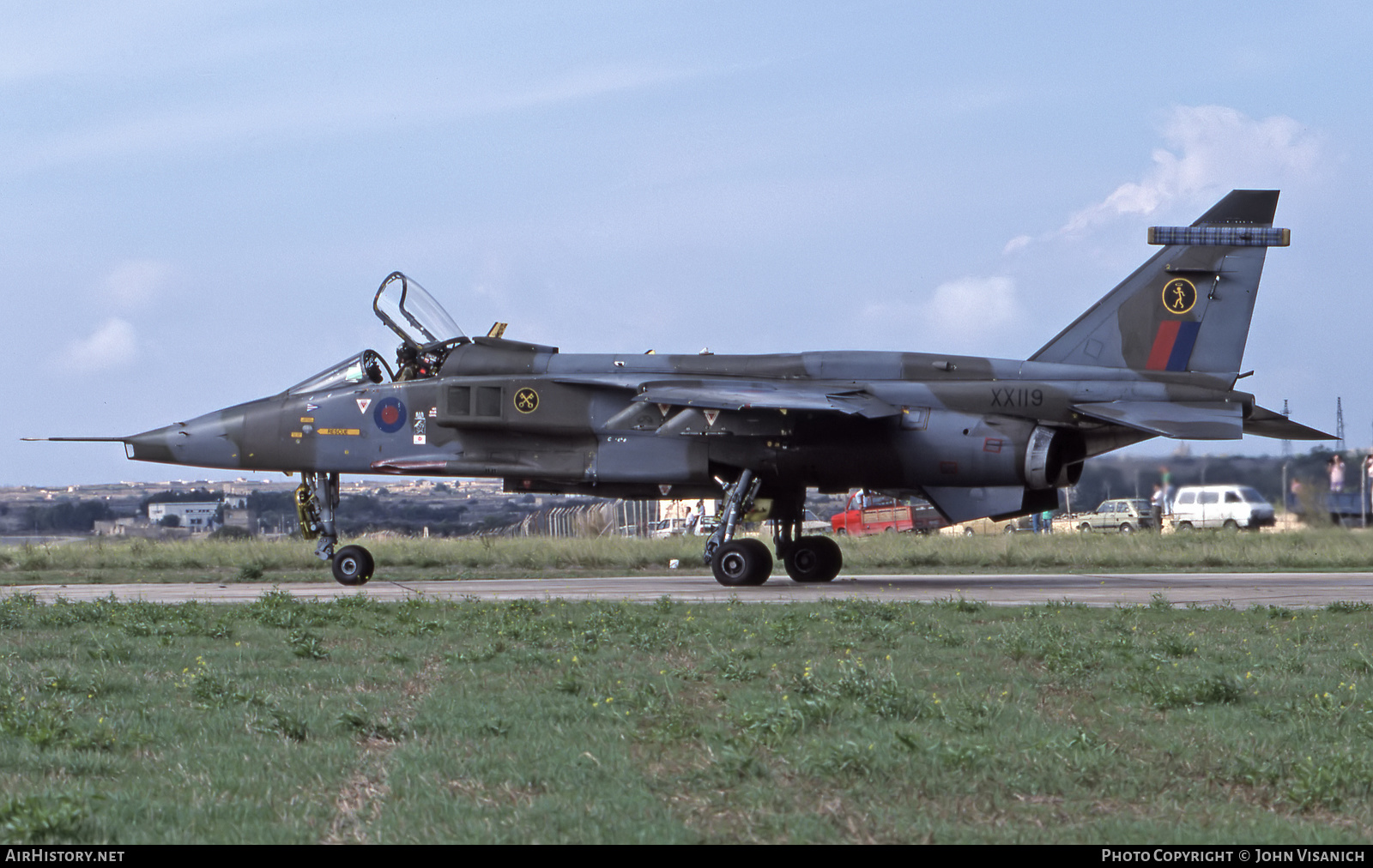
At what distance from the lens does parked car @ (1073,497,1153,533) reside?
20.0 m

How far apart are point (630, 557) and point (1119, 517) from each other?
997cm

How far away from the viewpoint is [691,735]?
22.4ft

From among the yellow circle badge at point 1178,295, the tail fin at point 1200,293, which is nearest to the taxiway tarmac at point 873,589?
the tail fin at point 1200,293

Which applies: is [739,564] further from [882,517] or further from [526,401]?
[882,517]

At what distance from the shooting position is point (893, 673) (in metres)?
9.10

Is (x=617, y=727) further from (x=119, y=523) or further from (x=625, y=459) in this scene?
(x=119, y=523)

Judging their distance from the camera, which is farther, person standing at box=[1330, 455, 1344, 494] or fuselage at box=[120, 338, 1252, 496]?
fuselage at box=[120, 338, 1252, 496]

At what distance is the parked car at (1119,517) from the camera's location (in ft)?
65.7

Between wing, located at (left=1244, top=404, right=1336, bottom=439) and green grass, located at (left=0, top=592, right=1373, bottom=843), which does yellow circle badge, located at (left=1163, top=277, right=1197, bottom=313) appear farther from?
green grass, located at (left=0, top=592, right=1373, bottom=843)

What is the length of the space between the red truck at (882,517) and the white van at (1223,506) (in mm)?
31279

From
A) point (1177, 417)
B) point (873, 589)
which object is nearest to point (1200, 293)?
point (1177, 417)

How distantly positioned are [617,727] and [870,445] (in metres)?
12.5

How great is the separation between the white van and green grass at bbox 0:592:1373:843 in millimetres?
4257

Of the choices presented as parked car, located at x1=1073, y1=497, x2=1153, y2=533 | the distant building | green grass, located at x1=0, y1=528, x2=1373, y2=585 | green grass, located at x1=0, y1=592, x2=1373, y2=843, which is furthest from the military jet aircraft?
the distant building
